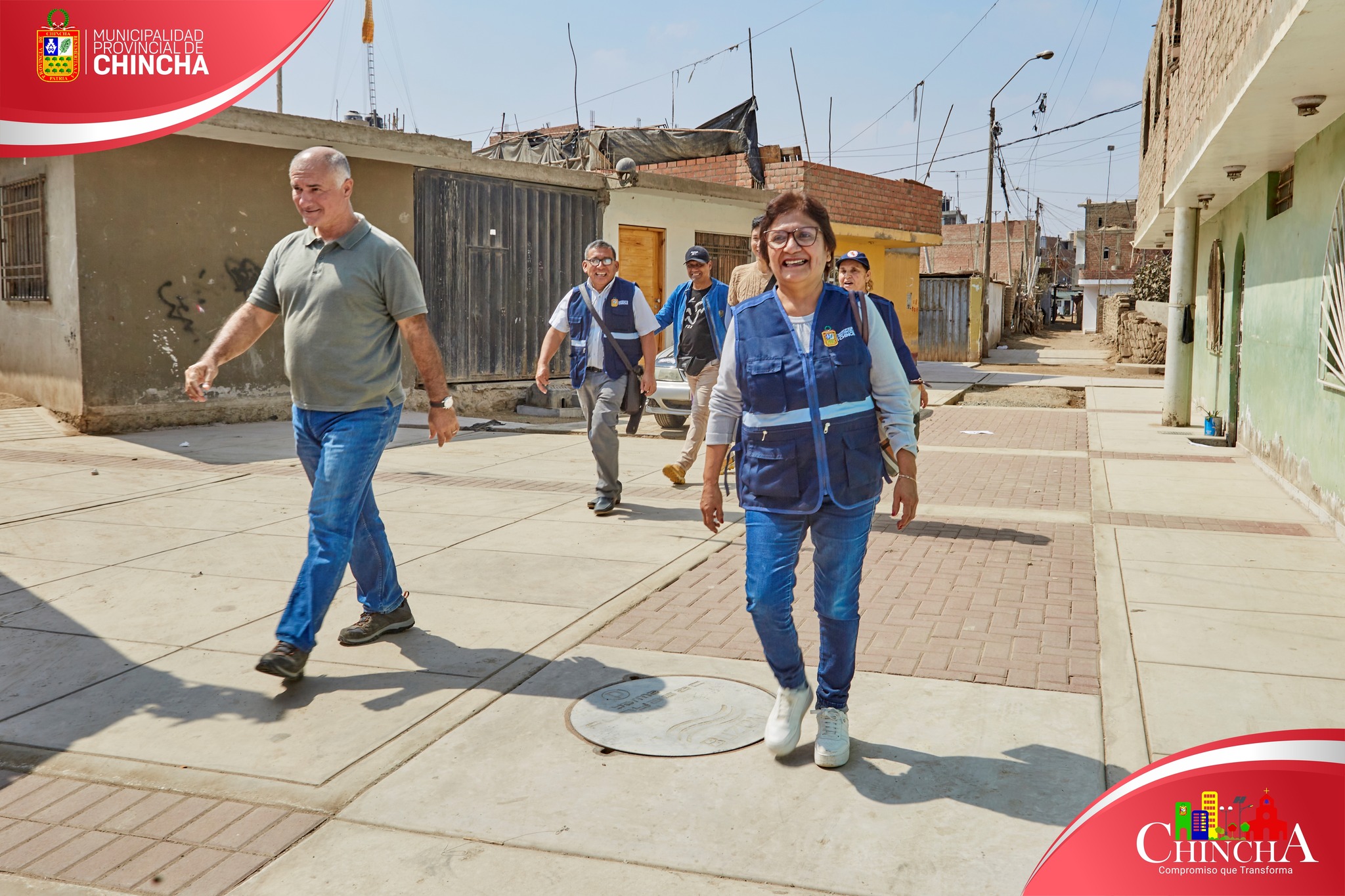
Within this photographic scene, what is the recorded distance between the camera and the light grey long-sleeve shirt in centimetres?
357

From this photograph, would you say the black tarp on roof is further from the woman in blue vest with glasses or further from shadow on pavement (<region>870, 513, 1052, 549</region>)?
the woman in blue vest with glasses

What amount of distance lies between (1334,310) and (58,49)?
10899 mm

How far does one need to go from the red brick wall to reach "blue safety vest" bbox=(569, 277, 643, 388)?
1444 cm

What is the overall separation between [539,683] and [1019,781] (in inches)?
72.4

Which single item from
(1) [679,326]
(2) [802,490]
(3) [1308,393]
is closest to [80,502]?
(1) [679,326]

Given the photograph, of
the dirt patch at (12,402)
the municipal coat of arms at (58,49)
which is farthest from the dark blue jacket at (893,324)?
the dirt patch at (12,402)

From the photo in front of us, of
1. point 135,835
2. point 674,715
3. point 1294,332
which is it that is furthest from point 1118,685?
point 1294,332

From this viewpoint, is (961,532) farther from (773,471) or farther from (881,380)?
(773,471)

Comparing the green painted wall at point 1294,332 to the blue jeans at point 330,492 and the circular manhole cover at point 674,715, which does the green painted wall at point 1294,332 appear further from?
the blue jeans at point 330,492

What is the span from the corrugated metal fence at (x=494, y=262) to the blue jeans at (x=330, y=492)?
35.0 feet

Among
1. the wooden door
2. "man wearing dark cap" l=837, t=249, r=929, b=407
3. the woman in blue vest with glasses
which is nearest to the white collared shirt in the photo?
"man wearing dark cap" l=837, t=249, r=929, b=407

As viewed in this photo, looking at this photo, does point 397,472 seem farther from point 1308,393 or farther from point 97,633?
point 1308,393

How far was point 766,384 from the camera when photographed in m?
3.53

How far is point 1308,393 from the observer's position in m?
8.76
